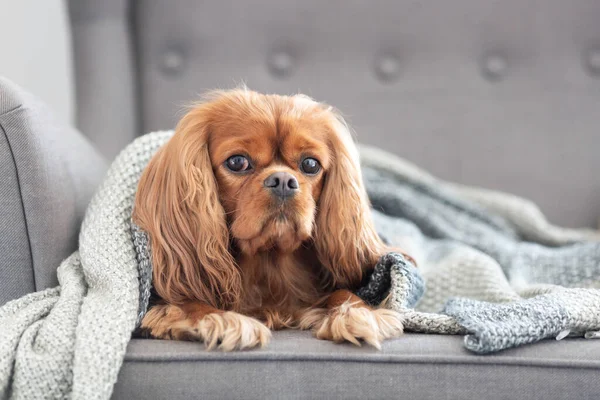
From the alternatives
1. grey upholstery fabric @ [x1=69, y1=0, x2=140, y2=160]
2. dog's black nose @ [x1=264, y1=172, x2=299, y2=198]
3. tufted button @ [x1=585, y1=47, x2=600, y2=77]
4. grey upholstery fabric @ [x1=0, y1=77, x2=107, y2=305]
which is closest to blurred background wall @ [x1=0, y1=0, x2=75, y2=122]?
grey upholstery fabric @ [x1=69, y1=0, x2=140, y2=160]

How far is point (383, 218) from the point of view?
6.38 feet

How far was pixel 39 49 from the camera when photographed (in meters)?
2.54

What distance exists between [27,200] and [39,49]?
4.74 ft

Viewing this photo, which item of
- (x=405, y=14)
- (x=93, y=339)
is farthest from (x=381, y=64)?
(x=93, y=339)

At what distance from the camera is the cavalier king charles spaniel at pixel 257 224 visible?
121 cm

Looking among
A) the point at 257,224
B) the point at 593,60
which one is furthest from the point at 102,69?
the point at 593,60

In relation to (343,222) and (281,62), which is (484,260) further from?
(281,62)

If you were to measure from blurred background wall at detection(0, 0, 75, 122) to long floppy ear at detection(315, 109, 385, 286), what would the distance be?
1389 mm

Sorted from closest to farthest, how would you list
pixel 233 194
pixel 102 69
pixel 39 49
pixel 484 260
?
pixel 233 194 < pixel 484 260 < pixel 102 69 < pixel 39 49

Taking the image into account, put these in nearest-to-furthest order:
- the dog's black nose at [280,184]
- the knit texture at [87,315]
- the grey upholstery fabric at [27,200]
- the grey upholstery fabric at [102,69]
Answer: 1. the knit texture at [87,315]
2. the dog's black nose at [280,184]
3. the grey upholstery fabric at [27,200]
4. the grey upholstery fabric at [102,69]

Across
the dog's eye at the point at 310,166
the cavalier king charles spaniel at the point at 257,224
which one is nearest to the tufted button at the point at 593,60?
the cavalier king charles spaniel at the point at 257,224

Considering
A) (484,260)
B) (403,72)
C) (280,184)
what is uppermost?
(403,72)

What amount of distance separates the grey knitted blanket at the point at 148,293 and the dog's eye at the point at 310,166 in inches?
9.5

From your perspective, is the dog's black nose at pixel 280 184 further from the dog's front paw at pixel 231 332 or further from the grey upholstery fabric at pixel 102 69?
the grey upholstery fabric at pixel 102 69
